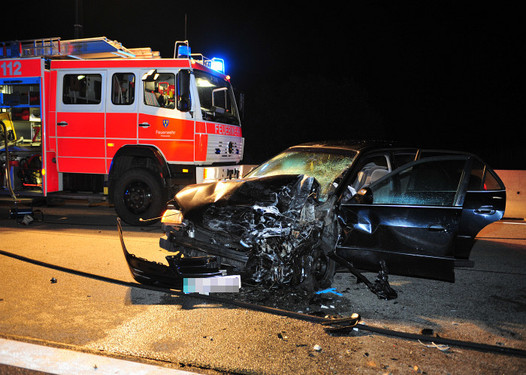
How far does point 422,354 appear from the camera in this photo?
3.19 meters

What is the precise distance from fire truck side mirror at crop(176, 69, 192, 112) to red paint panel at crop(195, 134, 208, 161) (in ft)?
1.77

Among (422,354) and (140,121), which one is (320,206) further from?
(140,121)

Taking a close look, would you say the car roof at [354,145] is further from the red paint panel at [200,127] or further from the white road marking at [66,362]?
the white road marking at [66,362]

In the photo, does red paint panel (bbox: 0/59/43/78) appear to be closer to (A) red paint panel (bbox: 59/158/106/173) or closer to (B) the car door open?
(A) red paint panel (bbox: 59/158/106/173)

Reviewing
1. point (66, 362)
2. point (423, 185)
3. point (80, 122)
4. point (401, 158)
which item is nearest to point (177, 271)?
point (66, 362)

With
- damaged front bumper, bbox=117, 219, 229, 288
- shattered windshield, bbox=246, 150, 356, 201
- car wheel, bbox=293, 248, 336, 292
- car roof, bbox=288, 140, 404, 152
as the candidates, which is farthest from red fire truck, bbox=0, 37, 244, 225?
car wheel, bbox=293, 248, 336, 292

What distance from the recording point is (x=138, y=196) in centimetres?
805

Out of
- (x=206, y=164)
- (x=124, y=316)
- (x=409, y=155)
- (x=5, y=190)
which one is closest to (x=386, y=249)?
(x=409, y=155)

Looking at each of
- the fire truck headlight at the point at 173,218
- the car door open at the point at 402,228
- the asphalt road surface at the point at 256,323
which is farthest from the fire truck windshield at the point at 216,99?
the car door open at the point at 402,228

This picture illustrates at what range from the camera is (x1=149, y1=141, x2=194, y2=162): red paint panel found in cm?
782

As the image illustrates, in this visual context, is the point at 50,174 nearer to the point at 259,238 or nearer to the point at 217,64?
the point at 217,64

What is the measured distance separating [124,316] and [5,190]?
6.85 meters

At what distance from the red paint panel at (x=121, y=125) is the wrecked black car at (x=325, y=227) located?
384cm

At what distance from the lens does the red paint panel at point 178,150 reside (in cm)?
782
